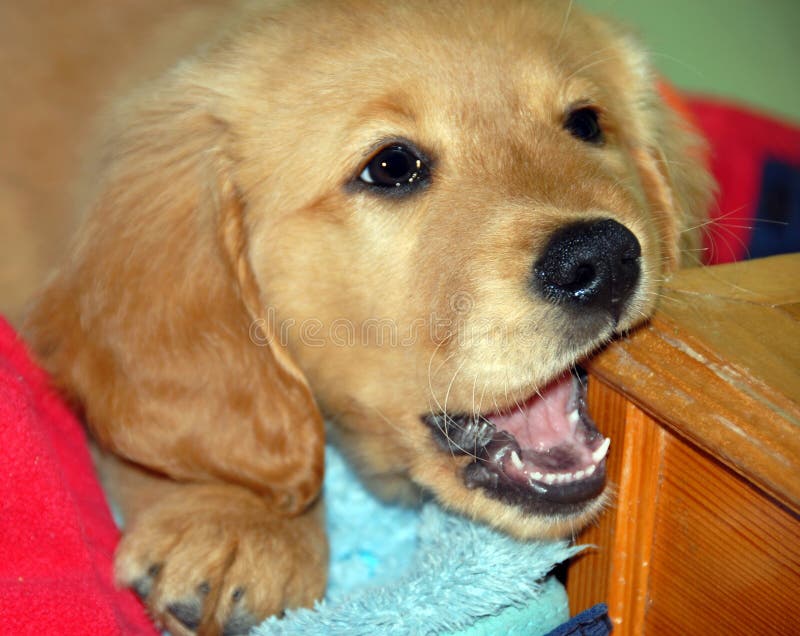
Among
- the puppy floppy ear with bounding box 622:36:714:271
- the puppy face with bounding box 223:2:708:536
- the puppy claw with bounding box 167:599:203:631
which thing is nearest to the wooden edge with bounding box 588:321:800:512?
the puppy face with bounding box 223:2:708:536

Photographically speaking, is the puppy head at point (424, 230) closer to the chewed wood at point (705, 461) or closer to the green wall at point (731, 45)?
the chewed wood at point (705, 461)

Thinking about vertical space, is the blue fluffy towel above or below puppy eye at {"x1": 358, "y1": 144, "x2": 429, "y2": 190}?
below

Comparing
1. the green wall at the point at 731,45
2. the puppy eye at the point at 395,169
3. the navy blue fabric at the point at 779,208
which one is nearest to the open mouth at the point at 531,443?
the puppy eye at the point at 395,169

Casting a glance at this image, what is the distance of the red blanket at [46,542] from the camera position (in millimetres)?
1595

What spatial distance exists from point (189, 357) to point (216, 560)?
421mm

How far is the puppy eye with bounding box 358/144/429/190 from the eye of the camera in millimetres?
1953

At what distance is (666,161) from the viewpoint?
7.88ft

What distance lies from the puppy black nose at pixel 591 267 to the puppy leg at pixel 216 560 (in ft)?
2.67

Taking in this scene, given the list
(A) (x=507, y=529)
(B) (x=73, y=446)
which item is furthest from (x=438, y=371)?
(B) (x=73, y=446)

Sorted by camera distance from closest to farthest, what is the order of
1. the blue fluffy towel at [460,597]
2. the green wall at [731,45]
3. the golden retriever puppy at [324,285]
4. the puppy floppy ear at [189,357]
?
the blue fluffy towel at [460,597], the golden retriever puppy at [324,285], the puppy floppy ear at [189,357], the green wall at [731,45]

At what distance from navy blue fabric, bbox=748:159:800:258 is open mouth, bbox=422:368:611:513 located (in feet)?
6.02

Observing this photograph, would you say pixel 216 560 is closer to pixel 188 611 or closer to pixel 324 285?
pixel 188 611

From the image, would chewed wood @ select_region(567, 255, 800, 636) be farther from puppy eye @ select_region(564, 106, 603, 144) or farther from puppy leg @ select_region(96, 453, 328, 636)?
puppy leg @ select_region(96, 453, 328, 636)

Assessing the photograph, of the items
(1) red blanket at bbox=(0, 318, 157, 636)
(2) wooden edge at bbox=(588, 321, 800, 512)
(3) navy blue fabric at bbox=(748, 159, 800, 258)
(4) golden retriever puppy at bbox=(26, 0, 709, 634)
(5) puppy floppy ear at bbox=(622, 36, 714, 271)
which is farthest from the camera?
(3) navy blue fabric at bbox=(748, 159, 800, 258)
